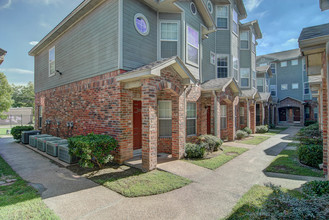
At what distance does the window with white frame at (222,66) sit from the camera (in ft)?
43.2

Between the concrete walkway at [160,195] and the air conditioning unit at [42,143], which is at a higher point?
the air conditioning unit at [42,143]

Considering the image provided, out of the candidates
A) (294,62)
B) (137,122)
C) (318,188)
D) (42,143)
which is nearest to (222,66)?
(137,122)

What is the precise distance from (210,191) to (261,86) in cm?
2193

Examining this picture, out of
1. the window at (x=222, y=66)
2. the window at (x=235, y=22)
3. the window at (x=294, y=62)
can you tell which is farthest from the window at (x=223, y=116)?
the window at (x=294, y=62)

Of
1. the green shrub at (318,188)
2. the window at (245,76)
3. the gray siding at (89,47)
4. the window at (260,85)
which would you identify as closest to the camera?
the green shrub at (318,188)

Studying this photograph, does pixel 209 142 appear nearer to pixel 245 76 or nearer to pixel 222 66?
pixel 222 66

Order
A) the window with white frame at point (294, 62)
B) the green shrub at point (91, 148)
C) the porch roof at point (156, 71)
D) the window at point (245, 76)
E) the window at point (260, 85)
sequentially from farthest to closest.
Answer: the window with white frame at point (294, 62) → the window at point (260, 85) → the window at point (245, 76) → the porch roof at point (156, 71) → the green shrub at point (91, 148)

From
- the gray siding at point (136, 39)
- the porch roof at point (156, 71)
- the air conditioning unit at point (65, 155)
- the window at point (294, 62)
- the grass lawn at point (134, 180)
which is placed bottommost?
the grass lawn at point (134, 180)

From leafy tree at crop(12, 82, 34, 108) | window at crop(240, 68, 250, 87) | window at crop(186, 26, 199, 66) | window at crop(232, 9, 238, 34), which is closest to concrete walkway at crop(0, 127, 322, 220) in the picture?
window at crop(186, 26, 199, 66)

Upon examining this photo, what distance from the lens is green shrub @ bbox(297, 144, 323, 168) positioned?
6.33 metres

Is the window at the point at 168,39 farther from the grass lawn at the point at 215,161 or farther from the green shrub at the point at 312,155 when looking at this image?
the green shrub at the point at 312,155

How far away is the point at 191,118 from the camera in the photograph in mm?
9766

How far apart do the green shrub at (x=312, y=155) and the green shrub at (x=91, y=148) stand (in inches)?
287

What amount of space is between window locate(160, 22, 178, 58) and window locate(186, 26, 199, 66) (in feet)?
2.71
